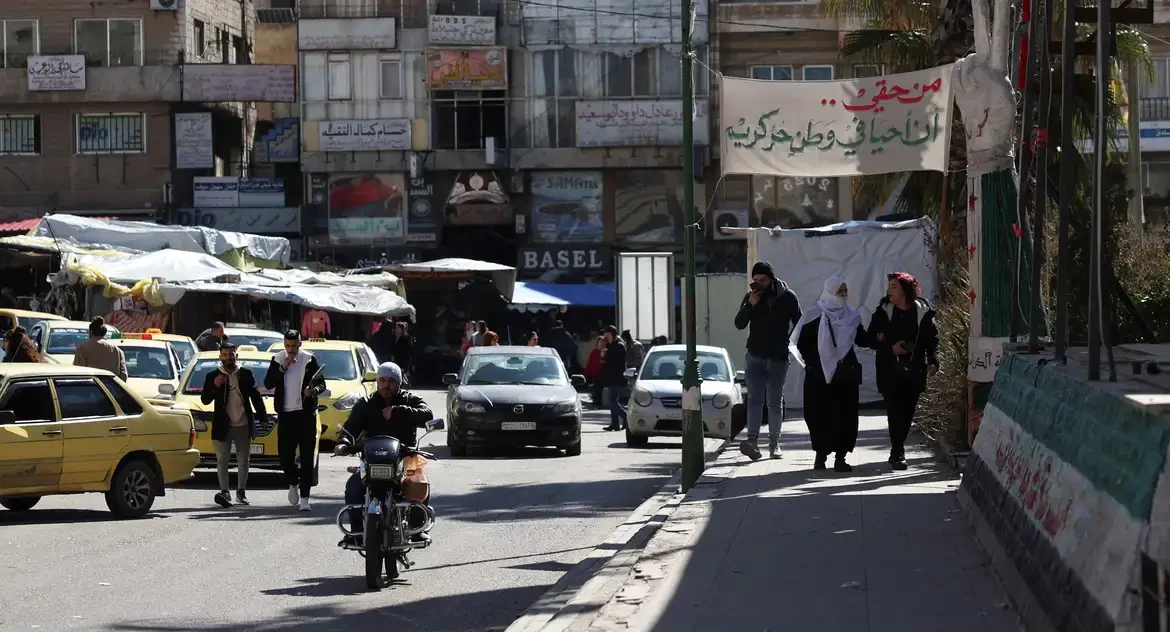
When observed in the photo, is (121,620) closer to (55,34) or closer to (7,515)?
(7,515)

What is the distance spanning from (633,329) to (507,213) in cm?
1277

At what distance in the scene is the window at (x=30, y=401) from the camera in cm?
1374

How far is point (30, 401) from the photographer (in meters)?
13.9

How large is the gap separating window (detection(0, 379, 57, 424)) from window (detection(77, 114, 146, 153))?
35.3 m

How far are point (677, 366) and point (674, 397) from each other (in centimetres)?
134

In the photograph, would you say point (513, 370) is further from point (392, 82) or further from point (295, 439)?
point (392, 82)

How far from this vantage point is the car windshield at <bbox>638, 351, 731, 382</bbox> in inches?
982

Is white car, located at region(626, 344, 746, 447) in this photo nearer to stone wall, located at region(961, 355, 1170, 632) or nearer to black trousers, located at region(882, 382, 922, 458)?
black trousers, located at region(882, 382, 922, 458)

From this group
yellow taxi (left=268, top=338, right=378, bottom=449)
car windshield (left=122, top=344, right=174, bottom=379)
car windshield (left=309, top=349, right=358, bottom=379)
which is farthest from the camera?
car windshield (left=122, top=344, right=174, bottom=379)

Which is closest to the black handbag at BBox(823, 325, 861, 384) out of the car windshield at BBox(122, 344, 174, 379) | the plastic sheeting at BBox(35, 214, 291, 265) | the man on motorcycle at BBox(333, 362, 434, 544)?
the man on motorcycle at BBox(333, 362, 434, 544)

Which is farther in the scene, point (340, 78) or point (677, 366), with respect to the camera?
point (340, 78)

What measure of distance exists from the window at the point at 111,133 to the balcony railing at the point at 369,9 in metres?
5.84

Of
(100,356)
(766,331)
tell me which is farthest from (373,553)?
(100,356)

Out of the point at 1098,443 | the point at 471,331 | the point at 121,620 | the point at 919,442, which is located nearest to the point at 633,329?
the point at 471,331
